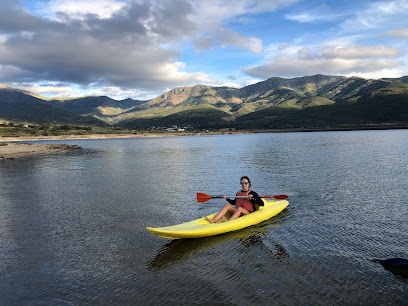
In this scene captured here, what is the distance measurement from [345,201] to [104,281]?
49.7 ft

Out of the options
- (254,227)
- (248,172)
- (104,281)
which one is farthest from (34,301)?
(248,172)

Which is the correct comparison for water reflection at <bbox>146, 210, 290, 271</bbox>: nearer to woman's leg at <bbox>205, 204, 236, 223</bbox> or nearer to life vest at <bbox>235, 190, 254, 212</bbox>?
woman's leg at <bbox>205, 204, 236, 223</bbox>

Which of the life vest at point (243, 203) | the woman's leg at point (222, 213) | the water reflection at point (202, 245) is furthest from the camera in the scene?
the life vest at point (243, 203)

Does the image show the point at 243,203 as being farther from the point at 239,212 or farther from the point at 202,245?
the point at 202,245

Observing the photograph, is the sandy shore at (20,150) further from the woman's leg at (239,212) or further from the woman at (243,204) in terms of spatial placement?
the woman's leg at (239,212)

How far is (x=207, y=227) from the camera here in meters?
12.1

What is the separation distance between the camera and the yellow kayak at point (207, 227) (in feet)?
36.9

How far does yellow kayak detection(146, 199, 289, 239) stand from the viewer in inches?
443

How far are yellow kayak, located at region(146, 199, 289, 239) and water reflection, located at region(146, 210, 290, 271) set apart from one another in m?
0.26

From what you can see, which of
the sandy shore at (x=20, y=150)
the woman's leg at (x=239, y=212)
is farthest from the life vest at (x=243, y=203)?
the sandy shore at (x=20, y=150)

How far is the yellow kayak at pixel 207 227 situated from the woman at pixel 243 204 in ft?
0.83

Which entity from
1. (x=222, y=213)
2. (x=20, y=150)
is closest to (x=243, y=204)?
(x=222, y=213)

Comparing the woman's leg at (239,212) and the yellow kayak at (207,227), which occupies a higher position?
the woman's leg at (239,212)

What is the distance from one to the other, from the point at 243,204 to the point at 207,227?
2659 millimetres
